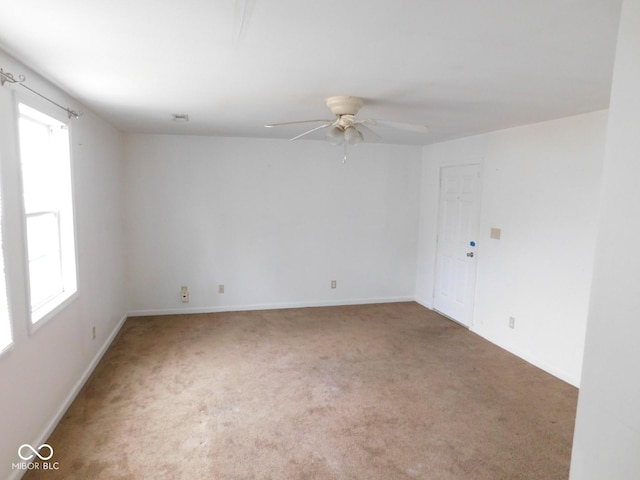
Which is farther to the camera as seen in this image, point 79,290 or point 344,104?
point 79,290

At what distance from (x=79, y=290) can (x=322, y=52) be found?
270cm

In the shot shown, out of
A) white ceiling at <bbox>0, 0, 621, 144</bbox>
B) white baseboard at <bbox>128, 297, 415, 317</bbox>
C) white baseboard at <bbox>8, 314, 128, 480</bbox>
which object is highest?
white ceiling at <bbox>0, 0, 621, 144</bbox>

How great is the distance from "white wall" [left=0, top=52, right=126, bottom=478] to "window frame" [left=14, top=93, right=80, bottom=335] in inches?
1.2

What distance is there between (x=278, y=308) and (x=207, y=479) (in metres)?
3.08

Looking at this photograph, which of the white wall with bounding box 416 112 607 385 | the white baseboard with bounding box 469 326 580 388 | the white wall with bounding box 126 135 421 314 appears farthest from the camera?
the white wall with bounding box 126 135 421 314

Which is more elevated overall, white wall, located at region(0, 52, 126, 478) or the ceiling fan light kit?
the ceiling fan light kit

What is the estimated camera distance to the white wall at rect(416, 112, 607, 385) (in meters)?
3.08

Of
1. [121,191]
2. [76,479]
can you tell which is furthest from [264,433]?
[121,191]

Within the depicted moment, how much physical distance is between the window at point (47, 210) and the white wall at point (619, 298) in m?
2.84
